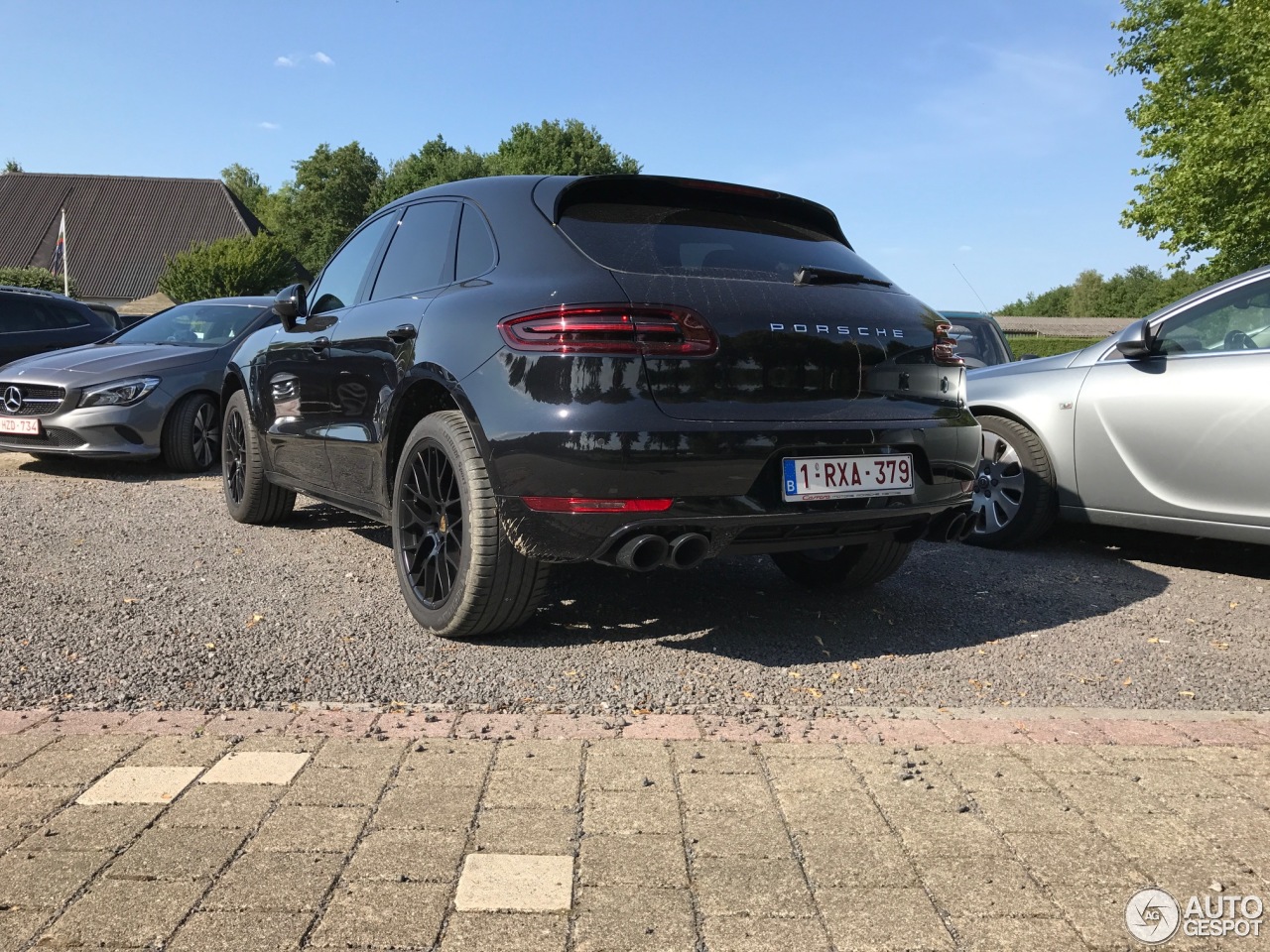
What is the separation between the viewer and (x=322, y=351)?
5168mm

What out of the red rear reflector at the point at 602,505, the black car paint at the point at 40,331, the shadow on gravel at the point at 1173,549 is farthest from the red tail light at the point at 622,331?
the black car paint at the point at 40,331

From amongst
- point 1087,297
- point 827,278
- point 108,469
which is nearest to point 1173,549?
point 827,278

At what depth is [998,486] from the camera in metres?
6.30

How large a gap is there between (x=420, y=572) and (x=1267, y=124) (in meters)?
28.3

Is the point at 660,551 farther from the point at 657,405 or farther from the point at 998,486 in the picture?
the point at 998,486

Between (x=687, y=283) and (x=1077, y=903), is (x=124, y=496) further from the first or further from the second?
(x=1077, y=903)

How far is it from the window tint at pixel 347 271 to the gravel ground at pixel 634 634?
1315mm

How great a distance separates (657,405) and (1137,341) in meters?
3.23

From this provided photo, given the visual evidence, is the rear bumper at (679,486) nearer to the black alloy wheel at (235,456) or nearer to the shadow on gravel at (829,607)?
the shadow on gravel at (829,607)

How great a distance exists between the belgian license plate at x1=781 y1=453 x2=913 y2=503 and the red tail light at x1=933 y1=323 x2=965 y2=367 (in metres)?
0.47

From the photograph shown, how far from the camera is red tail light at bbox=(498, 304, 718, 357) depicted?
3.51 metres

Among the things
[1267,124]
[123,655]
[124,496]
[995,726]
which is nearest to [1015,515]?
[995,726]

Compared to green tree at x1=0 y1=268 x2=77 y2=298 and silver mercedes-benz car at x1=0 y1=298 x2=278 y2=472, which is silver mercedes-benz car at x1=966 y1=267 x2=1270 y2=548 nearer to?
silver mercedes-benz car at x1=0 y1=298 x2=278 y2=472

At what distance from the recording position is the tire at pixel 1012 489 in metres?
6.07
